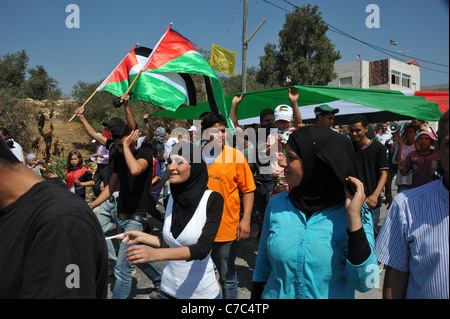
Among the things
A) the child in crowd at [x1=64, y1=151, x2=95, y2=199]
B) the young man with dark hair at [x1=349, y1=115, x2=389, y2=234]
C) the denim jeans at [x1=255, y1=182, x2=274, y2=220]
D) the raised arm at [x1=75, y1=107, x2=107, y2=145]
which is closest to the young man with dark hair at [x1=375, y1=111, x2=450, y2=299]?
the young man with dark hair at [x1=349, y1=115, x2=389, y2=234]

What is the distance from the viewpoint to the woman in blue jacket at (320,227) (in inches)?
63.9

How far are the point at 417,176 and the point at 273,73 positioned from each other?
23.5 meters

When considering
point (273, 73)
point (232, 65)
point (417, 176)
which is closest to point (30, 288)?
point (417, 176)

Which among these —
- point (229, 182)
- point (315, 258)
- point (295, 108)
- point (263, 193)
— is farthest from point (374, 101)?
point (315, 258)

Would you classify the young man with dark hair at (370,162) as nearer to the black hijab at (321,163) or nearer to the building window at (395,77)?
the black hijab at (321,163)

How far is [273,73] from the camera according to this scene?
27.7m

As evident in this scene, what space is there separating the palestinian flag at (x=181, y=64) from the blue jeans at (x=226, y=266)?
1.93m

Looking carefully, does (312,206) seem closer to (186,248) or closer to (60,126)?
(186,248)

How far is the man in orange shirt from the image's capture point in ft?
10.6

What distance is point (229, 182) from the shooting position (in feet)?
11.1

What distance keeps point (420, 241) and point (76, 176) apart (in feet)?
19.0

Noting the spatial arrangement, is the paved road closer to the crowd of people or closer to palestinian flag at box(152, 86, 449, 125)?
the crowd of people

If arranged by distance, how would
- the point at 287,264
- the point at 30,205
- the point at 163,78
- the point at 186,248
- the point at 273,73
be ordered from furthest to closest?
1. the point at 273,73
2. the point at 163,78
3. the point at 186,248
4. the point at 287,264
5. the point at 30,205

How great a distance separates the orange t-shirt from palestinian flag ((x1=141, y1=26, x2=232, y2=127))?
1227 mm
